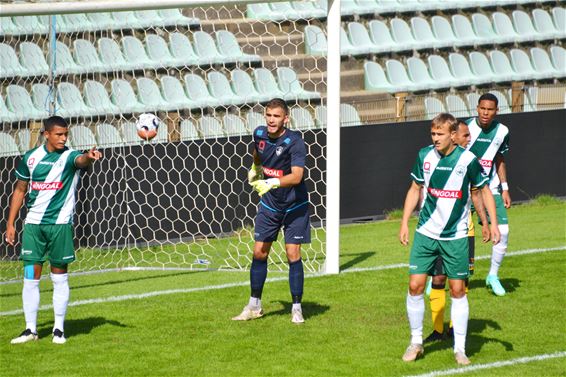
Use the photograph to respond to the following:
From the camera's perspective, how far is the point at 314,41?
18.0 metres

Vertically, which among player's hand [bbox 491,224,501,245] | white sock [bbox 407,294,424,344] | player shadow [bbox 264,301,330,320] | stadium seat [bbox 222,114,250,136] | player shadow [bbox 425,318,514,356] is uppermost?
stadium seat [bbox 222,114,250,136]

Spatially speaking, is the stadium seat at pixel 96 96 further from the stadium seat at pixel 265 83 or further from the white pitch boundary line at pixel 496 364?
the white pitch boundary line at pixel 496 364

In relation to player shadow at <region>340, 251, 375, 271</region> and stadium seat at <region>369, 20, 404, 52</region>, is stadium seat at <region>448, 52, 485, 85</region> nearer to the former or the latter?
stadium seat at <region>369, 20, 404, 52</region>

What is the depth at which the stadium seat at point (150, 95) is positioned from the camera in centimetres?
1623

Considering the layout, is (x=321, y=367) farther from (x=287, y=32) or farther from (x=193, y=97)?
(x=287, y=32)

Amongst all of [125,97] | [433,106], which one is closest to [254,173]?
[125,97]

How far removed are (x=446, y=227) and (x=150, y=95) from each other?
8.57 meters

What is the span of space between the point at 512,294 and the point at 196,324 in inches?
125

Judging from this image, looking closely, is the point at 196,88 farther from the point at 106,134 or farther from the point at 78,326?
the point at 78,326

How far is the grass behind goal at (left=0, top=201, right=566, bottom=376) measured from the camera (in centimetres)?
849

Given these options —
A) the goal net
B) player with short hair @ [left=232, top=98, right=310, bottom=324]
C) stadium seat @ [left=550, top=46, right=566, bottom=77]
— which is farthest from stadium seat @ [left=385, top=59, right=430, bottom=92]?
player with short hair @ [left=232, top=98, right=310, bottom=324]

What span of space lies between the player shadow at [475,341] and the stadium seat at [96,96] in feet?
22.8

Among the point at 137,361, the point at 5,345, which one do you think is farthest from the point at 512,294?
the point at 5,345

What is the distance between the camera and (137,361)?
866 cm
